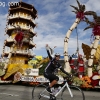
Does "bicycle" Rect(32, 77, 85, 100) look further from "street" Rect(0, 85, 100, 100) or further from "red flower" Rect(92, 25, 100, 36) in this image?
"red flower" Rect(92, 25, 100, 36)

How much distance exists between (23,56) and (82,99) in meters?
35.3

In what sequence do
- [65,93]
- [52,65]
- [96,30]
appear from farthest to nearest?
[96,30] < [52,65] < [65,93]

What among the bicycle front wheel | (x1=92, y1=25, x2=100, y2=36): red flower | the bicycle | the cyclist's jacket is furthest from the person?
(x1=92, y1=25, x2=100, y2=36): red flower

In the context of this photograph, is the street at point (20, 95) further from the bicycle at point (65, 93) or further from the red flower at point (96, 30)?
the red flower at point (96, 30)

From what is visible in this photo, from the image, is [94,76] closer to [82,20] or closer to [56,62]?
[82,20]

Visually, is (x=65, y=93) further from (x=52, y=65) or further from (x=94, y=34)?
(x=94, y=34)

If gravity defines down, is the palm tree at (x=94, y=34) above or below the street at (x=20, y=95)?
above

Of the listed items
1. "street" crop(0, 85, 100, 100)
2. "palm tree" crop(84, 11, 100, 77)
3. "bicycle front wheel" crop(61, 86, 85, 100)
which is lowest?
"street" crop(0, 85, 100, 100)

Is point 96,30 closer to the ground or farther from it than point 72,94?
farther from it

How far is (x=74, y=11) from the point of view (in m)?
16.8

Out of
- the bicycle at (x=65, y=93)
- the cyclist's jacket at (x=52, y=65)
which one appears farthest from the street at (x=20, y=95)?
the cyclist's jacket at (x=52, y=65)

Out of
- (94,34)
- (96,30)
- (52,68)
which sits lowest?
(52,68)

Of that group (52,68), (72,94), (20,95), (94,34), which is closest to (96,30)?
(94,34)

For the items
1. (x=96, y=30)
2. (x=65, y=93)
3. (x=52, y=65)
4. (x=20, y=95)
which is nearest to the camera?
(x=65, y=93)
